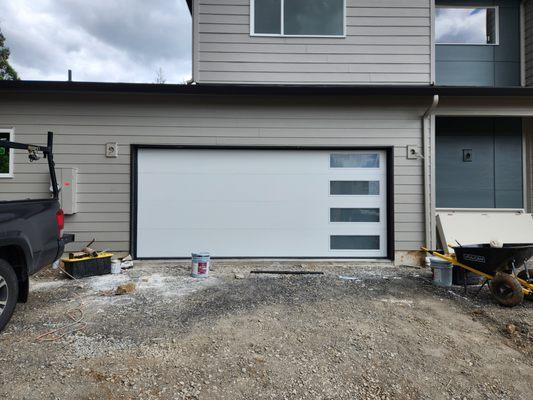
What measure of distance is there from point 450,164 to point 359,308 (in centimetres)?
464

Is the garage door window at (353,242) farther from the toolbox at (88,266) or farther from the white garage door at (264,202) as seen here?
the toolbox at (88,266)

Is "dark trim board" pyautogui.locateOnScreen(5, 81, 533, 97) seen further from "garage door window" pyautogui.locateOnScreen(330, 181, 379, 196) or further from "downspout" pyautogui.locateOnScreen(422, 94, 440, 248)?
"garage door window" pyautogui.locateOnScreen(330, 181, 379, 196)

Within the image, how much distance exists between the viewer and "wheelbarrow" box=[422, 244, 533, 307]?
3.63 metres

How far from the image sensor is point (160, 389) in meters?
2.18

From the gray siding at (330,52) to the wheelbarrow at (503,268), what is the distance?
3.83 metres

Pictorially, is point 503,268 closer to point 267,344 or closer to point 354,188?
point 354,188

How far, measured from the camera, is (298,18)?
6.43m

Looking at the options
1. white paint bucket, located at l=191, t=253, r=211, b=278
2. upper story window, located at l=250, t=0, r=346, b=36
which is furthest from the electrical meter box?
upper story window, located at l=250, t=0, r=346, b=36

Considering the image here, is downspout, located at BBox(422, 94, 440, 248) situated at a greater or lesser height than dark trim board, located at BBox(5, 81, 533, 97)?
lesser

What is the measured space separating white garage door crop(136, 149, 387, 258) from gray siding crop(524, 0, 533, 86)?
4.63 metres

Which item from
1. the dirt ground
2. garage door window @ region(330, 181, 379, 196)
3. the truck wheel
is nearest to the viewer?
the dirt ground

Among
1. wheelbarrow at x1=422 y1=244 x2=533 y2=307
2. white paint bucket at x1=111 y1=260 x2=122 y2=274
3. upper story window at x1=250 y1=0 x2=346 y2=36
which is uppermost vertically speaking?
upper story window at x1=250 y1=0 x2=346 y2=36

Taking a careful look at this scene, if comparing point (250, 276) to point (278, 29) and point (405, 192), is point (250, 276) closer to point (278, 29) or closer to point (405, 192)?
point (405, 192)

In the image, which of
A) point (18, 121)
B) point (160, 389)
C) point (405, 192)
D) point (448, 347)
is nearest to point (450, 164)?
point (405, 192)
